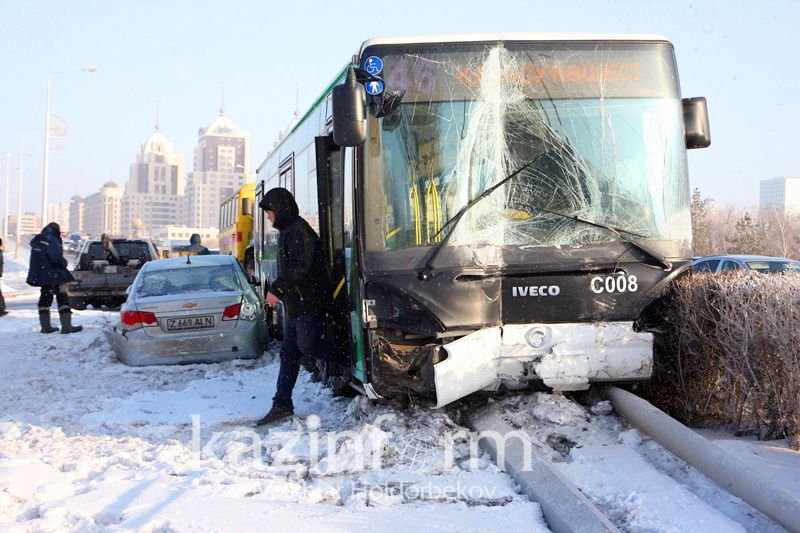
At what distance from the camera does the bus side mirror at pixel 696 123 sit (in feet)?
23.0

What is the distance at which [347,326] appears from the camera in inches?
297

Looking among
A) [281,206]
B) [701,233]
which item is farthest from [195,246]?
[701,233]

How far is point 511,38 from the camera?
22.3 feet

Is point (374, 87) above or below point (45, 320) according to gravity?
above

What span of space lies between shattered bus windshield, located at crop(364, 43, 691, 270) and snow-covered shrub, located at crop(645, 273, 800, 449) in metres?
0.54

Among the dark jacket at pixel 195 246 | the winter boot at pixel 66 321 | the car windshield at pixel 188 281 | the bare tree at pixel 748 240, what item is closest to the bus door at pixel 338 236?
the car windshield at pixel 188 281

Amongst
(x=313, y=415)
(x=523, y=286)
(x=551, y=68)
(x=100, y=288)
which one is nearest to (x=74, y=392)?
(x=313, y=415)

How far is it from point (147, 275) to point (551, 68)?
7.36m

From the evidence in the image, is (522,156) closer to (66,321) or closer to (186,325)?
(186,325)

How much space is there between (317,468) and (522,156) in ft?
9.26

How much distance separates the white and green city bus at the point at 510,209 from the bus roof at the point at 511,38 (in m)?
0.02

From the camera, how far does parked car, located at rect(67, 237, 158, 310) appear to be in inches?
829

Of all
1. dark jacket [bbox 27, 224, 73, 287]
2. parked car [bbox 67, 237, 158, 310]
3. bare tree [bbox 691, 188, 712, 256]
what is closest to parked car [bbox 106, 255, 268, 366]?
dark jacket [bbox 27, 224, 73, 287]

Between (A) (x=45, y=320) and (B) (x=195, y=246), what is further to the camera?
(B) (x=195, y=246)
